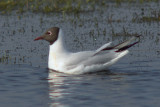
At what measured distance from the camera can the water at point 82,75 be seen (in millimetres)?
8664

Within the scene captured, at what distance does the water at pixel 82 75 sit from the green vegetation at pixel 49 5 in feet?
2.40

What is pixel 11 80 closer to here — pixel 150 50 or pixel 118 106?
pixel 118 106

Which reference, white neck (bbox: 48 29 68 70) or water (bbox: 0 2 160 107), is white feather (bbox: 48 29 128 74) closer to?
white neck (bbox: 48 29 68 70)

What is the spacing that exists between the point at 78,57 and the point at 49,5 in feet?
36.5

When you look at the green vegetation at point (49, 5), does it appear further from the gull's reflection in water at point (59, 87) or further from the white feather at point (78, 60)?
the gull's reflection in water at point (59, 87)

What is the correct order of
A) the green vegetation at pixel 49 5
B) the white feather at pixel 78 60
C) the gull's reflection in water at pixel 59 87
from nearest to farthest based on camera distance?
the gull's reflection in water at pixel 59 87, the white feather at pixel 78 60, the green vegetation at pixel 49 5

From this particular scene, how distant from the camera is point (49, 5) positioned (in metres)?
21.7

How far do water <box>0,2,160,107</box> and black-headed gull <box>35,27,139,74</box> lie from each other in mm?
199

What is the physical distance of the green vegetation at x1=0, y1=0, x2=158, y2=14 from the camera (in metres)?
20.5

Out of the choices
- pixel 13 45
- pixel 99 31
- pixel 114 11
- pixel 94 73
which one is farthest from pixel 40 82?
pixel 114 11

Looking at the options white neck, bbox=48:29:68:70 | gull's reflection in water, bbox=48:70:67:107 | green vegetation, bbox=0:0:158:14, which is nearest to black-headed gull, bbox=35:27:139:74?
white neck, bbox=48:29:68:70

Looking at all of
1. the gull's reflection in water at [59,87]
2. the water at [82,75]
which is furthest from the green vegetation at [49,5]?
the gull's reflection in water at [59,87]

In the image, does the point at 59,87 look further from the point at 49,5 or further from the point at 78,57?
the point at 49,5

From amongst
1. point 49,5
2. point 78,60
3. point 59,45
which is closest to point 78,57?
point 78,60
